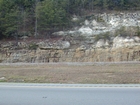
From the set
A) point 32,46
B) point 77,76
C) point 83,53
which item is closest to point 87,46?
point 83,53

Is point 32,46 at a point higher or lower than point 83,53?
higher

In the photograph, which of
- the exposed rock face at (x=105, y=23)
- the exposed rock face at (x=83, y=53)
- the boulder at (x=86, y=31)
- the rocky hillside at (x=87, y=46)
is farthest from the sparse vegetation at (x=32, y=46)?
the boulder at (x=86, y=31)

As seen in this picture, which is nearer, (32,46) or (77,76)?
(77,76)

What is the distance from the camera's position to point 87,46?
31750 millimetres

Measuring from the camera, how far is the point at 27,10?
37.9 metres

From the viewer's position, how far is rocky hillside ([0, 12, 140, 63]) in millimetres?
30141

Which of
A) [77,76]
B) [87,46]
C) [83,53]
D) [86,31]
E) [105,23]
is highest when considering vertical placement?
[105,23]

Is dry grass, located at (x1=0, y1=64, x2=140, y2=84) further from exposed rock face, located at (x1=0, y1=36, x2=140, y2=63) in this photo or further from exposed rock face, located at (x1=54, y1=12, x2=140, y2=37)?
exposed rock face, located at (x1=54, y1=12, x2=140, y2=37)

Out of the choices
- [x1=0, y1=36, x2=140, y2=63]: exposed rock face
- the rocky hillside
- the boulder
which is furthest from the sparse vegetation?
the boulder

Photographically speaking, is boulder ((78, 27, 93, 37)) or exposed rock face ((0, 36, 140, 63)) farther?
boulder ((78, 27, 93, 37))

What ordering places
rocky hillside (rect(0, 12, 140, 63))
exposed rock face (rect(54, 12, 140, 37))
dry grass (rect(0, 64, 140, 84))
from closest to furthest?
dry grass (rect(0, 64, 140, 84))
rocky hillside (rect(0, 12, 140, 63))
exposed rock face (rect(54, 12, 140, 37))

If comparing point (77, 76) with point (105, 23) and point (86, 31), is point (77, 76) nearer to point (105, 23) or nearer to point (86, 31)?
point (86, 31)

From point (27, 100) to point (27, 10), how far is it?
109 feet

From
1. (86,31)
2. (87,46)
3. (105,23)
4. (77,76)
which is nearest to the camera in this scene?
(77,76)
